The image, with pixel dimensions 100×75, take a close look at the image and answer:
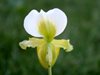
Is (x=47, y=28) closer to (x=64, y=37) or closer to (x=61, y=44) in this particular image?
(x=61, y=44)

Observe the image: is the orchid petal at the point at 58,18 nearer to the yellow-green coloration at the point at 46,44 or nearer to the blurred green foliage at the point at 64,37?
the yellow-green coloration at the point at 46,44

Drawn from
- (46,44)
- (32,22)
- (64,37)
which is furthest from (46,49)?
(64,37)

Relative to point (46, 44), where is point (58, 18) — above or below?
above

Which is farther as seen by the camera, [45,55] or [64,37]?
[64,37]

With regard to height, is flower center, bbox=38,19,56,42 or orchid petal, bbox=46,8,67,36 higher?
orchid petal, bbox=46,8,67,36

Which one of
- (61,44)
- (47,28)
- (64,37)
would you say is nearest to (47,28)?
(47,28)

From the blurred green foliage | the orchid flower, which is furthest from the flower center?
the blurred green foliage

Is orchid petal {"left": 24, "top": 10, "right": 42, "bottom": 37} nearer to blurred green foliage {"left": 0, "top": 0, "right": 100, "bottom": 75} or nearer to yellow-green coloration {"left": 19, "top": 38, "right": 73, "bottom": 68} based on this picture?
yellow-green coloration {"left": 19, "top": 38, "right": 73, "bottom": 68}
